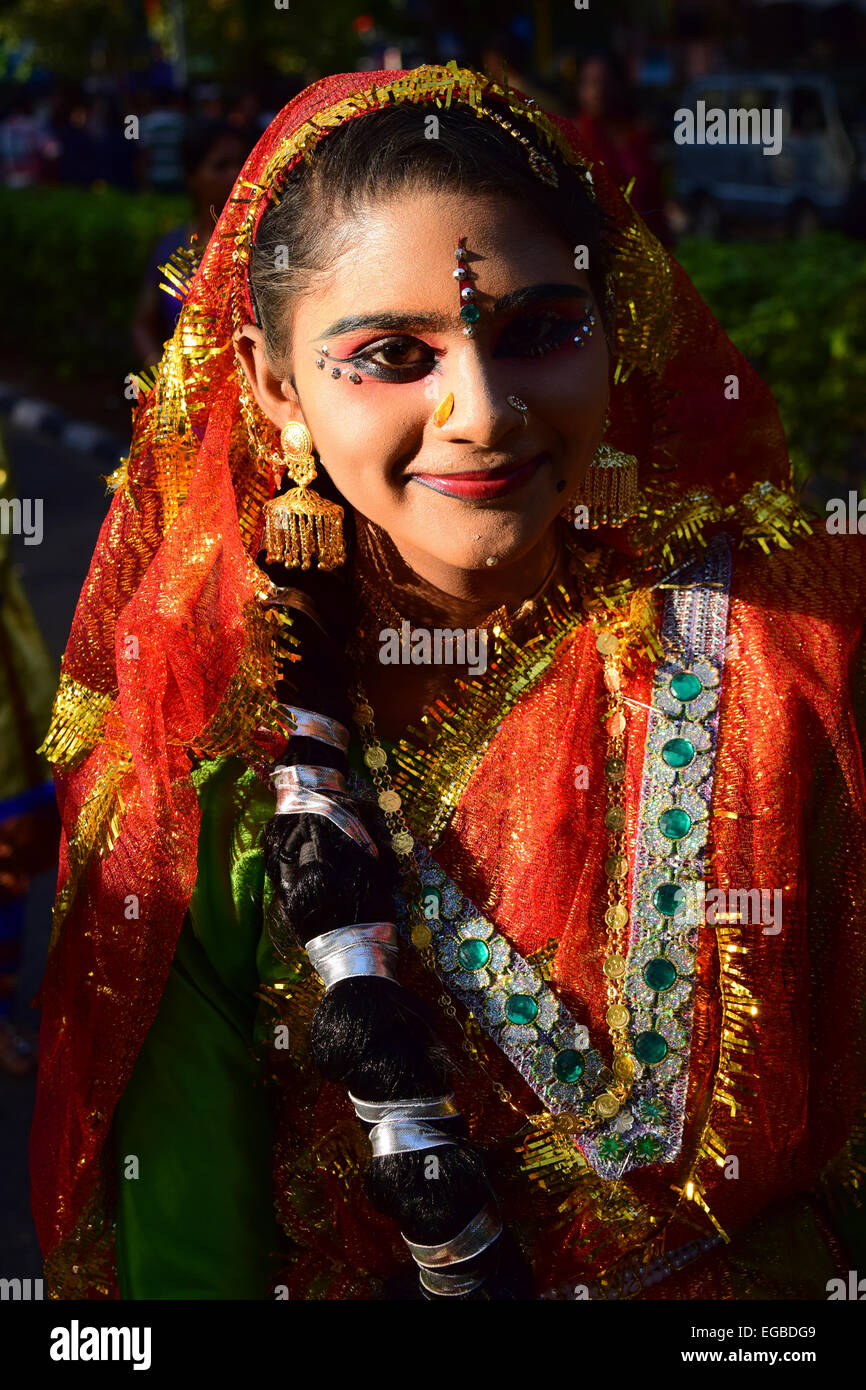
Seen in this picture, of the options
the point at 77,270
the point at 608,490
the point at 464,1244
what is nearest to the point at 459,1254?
the point at 464,1244

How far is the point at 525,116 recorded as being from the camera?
1.73 meters

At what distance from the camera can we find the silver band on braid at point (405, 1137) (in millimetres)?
1717

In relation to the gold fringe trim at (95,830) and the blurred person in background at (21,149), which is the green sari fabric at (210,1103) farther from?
the blurred person in background at (21,149)

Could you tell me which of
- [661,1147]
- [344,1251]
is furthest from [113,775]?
[661,1147]

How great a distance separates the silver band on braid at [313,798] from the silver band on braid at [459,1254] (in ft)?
1.38

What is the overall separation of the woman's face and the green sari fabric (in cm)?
43

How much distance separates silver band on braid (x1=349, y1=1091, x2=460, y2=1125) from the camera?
1.73 metres

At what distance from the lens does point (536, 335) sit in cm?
169

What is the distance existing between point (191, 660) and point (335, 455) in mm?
295

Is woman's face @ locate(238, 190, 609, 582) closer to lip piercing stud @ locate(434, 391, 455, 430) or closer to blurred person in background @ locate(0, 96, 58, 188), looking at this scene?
lip piercing stud @ locate(434, 391, 455, 430)

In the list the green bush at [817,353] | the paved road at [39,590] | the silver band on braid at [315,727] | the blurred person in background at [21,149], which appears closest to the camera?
the silver band on braid at [315,727]

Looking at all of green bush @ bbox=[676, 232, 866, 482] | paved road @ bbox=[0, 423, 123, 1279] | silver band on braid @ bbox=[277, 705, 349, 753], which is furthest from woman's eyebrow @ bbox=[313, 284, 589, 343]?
green bush @ bbox=[676, 232, 866, 482]

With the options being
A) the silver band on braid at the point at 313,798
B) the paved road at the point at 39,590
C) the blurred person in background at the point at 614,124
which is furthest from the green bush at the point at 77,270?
the silver band on braid at the point at 313,798

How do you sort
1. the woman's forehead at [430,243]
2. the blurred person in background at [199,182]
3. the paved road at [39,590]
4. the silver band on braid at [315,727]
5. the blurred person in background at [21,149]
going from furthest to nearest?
the blurred person in background at [21,149] → the blurred person in background at [199,182] → the paved road at [39,590] → the silver band on braid at [315,727] → the woman's forehead at [430,243]
